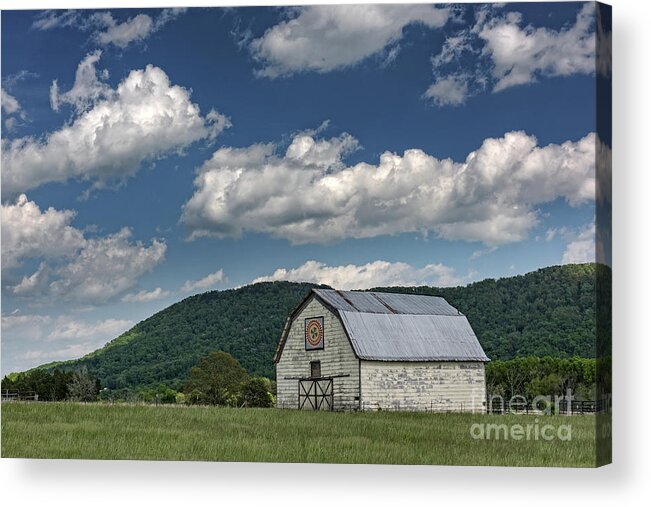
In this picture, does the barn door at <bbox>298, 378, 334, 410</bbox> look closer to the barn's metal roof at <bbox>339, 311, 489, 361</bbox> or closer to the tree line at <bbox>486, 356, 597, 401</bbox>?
the barn's metal roof at <bbox>339, 311, 489, 361</bbox>

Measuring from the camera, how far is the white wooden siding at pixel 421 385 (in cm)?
2008

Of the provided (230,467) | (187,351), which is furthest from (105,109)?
(230,467)

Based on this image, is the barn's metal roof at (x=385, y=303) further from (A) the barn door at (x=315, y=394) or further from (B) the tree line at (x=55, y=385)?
(B) the tree line at (x=55, y=385)

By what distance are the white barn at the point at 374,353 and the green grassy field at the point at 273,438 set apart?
160 cm

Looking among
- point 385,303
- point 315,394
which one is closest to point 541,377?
point 385,303

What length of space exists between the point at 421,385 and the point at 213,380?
4.03m

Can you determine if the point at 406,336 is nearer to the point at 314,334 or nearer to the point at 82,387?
the point at 314,334

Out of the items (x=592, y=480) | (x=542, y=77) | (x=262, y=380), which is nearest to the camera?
(x=592, y=480)

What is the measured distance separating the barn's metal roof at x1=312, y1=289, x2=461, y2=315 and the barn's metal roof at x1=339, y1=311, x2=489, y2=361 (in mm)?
209

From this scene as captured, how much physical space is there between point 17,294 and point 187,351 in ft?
11.2

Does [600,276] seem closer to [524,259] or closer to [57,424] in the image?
[524,259]

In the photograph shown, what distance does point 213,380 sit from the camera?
21.0 metres

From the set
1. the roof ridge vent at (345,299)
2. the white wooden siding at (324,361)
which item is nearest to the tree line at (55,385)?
the white wooden siding at (324,361)

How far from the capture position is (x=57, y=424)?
750 inches
